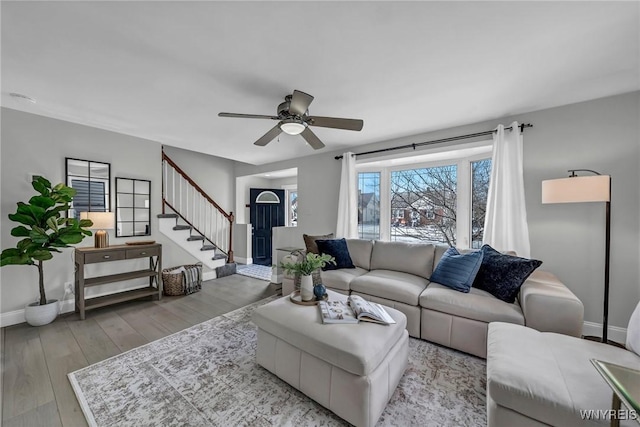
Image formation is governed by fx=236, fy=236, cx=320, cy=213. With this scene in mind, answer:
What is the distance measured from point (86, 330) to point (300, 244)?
3107 mm

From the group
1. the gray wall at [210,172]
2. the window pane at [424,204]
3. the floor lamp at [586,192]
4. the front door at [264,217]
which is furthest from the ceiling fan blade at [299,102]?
the gray wall at [210,172]

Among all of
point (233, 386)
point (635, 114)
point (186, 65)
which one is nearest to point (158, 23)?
point (186, 65)

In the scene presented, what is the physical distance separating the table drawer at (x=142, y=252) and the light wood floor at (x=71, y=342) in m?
0.69

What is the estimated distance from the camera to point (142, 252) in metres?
3.36

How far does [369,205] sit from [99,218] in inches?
154

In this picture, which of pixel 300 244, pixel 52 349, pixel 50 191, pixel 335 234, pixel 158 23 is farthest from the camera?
pixel 300 244

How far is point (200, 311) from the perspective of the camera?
312 cm

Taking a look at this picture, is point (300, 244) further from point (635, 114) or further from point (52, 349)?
point (635, 114)

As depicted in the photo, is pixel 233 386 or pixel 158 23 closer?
pixel 158 23

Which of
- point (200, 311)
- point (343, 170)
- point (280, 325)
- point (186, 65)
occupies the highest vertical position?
point (186, 65)

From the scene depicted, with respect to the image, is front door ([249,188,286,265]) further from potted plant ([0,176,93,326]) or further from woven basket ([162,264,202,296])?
potted plant ([0,176,93,326])

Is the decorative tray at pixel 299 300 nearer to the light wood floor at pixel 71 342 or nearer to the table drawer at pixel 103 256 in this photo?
the light wood floor at pixel 71 342

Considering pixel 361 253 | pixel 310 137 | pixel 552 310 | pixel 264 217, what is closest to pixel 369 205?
pixel 361 253

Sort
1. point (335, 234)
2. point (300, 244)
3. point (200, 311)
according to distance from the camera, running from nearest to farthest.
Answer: point (200, 311)
point (335, 234)
point (300, 244)
